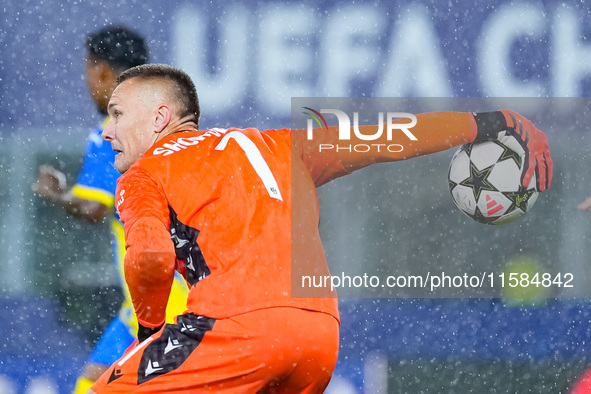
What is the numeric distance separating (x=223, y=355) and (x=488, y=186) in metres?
1.84

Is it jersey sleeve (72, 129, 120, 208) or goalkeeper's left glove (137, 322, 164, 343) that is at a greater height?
jersey sleeve (72, 129, 120, 208)

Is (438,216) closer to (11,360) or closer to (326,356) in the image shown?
(11,360)

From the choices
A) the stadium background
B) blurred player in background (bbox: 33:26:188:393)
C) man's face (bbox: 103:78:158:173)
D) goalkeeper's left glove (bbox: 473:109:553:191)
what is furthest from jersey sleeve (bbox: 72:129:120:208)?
goalkeeper's left glove (bbox: 473:109:553:191)

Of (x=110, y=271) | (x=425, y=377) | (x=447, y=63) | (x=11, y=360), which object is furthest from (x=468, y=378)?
(x=11, y=360)

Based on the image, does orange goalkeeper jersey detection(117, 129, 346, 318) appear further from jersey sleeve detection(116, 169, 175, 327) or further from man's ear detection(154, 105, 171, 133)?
man's ear detection(154, 105, 171, 133)

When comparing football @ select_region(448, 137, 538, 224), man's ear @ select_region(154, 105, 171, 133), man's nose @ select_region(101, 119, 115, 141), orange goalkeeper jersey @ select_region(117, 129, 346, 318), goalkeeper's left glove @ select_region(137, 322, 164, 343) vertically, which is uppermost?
man's ear @ select_region(154, 105, 171, 133)

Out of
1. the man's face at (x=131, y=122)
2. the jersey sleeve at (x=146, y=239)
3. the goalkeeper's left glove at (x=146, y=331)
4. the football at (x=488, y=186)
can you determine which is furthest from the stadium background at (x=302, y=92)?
the jersey sleeve at (x=146, y=239)

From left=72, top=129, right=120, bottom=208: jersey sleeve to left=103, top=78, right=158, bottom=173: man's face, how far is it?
1.27 m

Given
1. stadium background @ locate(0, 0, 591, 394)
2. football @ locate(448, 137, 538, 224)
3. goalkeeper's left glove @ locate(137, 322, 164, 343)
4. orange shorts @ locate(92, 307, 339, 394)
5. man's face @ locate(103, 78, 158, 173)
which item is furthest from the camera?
stadium background @ locate(0, 0, 591, 394)

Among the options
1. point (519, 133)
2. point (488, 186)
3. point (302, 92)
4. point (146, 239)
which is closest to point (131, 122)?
point (146, 239)

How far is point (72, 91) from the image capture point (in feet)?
16.0

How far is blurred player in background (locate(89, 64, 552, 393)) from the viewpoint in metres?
1.92

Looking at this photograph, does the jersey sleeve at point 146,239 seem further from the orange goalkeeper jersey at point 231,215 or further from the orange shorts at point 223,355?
the orange shorts at point 223,355

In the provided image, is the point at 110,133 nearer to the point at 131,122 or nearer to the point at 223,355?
the point at 131,122
